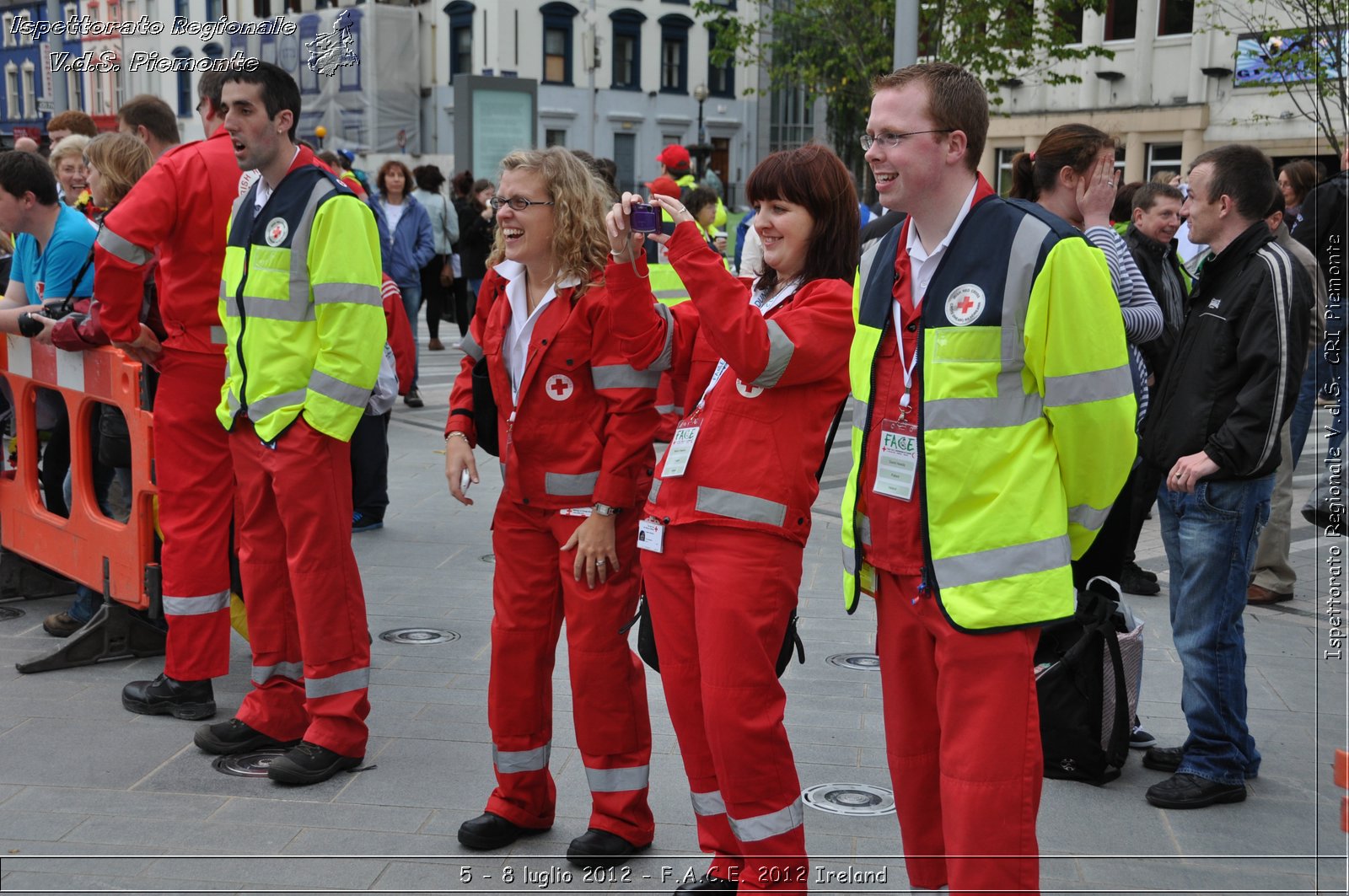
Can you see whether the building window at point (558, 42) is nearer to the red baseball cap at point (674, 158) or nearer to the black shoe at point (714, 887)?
the red baseball cap at point (674, 158)

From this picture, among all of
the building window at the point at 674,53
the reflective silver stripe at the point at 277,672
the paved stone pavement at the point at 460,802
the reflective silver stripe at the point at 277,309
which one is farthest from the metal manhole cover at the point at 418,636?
the building window at the point at 674,53

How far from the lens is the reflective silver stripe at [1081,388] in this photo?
2.79 m

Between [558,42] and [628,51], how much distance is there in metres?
3.32

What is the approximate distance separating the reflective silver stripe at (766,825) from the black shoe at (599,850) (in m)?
0.64

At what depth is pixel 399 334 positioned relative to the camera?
564 centimetres

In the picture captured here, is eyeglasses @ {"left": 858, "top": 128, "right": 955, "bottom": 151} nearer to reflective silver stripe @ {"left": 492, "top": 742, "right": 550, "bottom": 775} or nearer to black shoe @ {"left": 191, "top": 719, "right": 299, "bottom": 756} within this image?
reflective silver stripe @ {"left": 492, "top": 742, "right": 550, "bottom": 775}

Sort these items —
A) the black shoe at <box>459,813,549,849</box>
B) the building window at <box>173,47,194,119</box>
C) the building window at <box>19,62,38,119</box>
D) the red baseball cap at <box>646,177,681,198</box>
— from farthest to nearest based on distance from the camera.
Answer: the building window at <box>173,47,194,119</box> → the building window at <box>19,62,38,119</box> → the red baseball cap at <box>646,177,681,198</box> → the black shoe at <box>459,813,549,849</box>

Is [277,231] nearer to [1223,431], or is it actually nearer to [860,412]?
[860,412]

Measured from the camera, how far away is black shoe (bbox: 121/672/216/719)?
5.02 metres

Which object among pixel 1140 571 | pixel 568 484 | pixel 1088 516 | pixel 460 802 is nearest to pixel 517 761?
pixel 460 802

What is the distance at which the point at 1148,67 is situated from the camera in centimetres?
3256

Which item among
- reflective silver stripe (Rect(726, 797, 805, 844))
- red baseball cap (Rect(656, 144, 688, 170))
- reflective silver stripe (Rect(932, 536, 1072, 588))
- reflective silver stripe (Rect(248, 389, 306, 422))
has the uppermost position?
red baseball cap (Rect(656, 144, 688, 170))

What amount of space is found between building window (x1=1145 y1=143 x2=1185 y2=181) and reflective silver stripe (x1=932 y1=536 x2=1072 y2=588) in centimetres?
3184

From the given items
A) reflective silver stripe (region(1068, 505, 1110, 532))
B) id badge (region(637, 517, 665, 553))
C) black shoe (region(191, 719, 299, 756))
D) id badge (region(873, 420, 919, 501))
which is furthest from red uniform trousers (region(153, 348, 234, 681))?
reflective silver stripe (region(1068, 505, 1110, 532))
